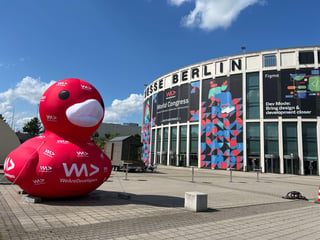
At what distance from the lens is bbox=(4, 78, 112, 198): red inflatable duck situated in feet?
24.9

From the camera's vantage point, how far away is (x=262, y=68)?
1512 inches

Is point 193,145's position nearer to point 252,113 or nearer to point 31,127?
point 252,113

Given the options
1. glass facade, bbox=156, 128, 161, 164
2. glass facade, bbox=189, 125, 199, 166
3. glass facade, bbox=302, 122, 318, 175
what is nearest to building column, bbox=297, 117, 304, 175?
glass facade, bbox=302, 122, 318, 175

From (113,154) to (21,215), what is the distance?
76.7 feet

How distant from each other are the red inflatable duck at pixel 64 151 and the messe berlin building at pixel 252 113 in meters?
33.2

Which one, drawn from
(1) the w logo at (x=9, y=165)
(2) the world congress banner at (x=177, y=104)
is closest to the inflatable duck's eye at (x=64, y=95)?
(1) the w logo at (x=9, y=165)

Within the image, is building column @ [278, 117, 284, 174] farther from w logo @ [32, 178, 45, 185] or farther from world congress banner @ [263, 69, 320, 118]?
w logo @ [32, 178, 45, 185]

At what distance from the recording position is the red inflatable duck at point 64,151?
7.58 m

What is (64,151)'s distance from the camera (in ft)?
26.0

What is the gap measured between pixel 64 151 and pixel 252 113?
35.2 m

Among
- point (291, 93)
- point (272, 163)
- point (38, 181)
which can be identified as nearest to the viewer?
point (38, 181)

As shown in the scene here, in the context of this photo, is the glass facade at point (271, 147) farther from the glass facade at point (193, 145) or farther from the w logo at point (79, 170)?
the w logo at point (79, 170)

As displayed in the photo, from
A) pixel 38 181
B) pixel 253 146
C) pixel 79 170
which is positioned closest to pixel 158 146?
pixel 253 146

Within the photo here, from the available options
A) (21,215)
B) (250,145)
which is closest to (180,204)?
(21,215)
